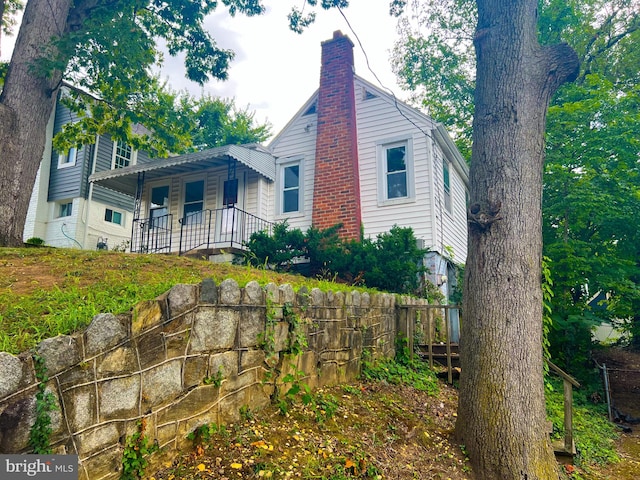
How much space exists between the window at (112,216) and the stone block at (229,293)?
1487cm

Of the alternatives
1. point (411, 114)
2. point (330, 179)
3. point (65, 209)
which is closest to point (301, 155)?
point (330, 179)

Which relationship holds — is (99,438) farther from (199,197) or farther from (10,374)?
(199,197)

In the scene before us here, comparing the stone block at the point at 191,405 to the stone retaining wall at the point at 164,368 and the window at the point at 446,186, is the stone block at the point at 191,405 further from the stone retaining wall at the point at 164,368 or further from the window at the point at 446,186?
the window at the point at 446,186

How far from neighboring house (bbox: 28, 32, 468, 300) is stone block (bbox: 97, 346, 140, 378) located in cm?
756

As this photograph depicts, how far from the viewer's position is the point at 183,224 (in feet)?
38.2

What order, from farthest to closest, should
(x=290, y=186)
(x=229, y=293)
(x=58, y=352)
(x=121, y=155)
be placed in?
1. (x=121, y=155)
2. (x=290, y=186)
3. (x=229, y=293)
4. (x=58, y=352)

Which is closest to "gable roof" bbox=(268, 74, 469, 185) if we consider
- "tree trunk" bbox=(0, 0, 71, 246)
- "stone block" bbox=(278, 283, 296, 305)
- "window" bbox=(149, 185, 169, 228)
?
"window" bbox=(149, 185, 169, 228)

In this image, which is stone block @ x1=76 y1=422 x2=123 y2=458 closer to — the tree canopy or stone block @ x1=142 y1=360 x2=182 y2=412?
stone block @ x1=142 y1=360 x2=182 y2=412

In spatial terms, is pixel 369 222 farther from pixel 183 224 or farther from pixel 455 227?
pixel 183 224

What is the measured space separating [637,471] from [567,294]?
16.2 ft

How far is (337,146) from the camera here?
1057 cm

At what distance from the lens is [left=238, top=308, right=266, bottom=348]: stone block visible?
3.35m

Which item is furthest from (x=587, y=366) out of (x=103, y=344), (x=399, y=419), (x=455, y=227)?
(x=103, y=344)

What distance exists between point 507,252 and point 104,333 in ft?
10.7
